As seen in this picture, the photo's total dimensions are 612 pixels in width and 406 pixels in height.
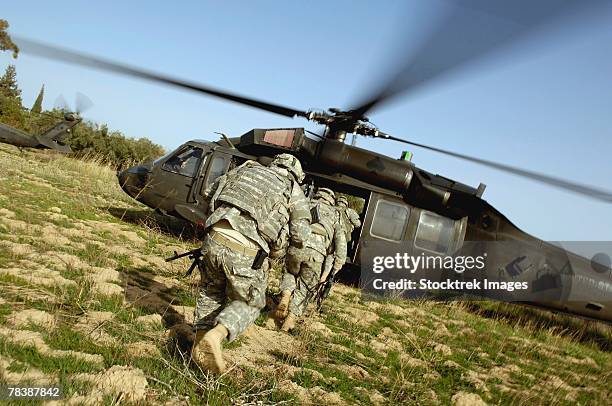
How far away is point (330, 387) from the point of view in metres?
3.18

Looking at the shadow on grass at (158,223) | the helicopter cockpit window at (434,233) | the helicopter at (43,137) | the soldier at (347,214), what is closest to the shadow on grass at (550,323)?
the helicopter cockpit window at (434,233)

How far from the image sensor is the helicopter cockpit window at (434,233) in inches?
→ 312

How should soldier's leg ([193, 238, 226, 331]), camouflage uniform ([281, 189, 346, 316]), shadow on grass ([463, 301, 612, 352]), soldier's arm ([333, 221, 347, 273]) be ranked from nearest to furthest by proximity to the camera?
soldier's leg ([193, 238, 226, 331])
camouflage uniform ([281, 189, 346, 316])
soldier's arm ([333, 221, 347, 273])
shadow on grass ([463, 301, 612, 352])

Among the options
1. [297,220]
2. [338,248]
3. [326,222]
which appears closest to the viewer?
[297,220]

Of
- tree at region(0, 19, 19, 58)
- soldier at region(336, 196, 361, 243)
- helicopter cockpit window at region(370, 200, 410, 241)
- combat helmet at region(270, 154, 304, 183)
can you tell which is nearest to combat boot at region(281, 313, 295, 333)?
combat helmet at region(270, 154, 304, 183)

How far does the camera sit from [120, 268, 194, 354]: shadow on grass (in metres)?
3.25

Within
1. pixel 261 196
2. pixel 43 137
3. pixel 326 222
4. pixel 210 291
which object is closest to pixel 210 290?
pixel 210 291

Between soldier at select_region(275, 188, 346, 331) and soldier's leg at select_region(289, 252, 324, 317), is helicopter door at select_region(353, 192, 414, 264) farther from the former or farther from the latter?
soldier's leg at select_region(289, 252, 324, 317)

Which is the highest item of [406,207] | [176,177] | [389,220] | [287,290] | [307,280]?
[406,207]

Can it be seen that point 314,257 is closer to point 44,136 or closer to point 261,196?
point 261,196

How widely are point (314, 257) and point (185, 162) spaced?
159 inches

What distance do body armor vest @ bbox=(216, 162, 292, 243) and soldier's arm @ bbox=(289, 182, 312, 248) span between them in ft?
0.23

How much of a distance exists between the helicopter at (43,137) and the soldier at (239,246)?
38.1ft

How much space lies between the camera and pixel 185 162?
26.0 feet
